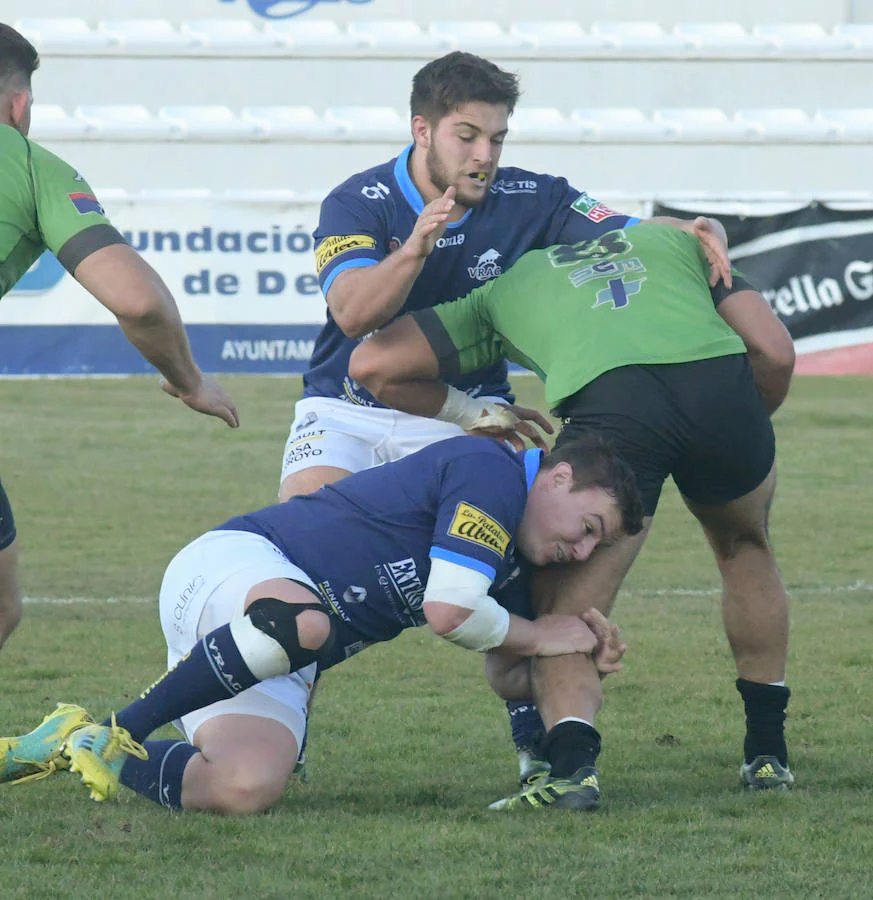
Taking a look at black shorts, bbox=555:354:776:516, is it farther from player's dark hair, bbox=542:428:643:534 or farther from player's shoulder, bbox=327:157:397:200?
player's shoulder, bbox=327:157:397:200

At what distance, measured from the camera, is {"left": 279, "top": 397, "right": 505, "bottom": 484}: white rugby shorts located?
491 centimetres

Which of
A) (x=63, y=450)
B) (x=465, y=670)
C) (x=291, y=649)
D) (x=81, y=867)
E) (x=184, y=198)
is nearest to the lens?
(x=81, y=867)

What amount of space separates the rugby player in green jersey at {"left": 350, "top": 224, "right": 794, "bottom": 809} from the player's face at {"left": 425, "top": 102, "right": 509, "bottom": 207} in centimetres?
32

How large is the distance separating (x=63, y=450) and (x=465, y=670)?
23.1ft

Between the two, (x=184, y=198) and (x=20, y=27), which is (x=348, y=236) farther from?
(x=20, y=27)

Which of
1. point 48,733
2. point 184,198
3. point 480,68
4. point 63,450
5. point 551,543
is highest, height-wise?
point 480,68

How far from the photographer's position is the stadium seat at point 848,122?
2225cm

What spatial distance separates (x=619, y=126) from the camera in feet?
72.7

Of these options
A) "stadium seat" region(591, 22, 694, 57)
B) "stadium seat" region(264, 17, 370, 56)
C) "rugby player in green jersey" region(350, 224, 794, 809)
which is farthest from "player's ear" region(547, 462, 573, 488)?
"stadium seat" region(591, 22, 694, 57)

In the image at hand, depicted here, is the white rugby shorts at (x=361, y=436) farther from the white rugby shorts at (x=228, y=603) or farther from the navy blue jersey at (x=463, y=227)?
the white rugby shorts at (x=228, y=603)

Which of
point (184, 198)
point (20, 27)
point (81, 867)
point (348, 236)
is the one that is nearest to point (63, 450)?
point (184, 198)

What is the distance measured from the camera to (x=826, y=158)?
73.3ft

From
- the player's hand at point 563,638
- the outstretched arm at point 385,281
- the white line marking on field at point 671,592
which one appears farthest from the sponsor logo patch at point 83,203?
the white line marking on field at point 671,592

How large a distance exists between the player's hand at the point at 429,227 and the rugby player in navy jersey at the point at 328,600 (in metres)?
0.50
